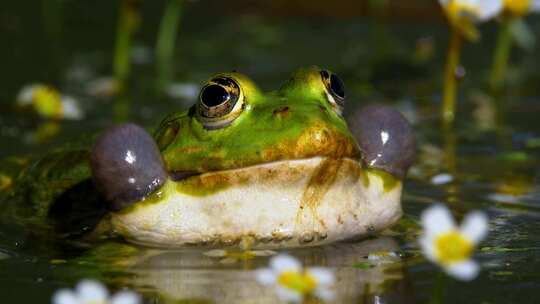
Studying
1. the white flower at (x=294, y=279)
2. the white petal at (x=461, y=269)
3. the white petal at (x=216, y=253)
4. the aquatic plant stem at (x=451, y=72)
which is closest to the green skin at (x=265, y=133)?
the white petal at (x=216, y=253)

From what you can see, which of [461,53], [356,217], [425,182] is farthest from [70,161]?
[461,53]

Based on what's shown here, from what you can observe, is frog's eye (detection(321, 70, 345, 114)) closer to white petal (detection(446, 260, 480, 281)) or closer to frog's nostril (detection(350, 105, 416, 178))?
frog's nostril (detection(350, 105, 416, 178))

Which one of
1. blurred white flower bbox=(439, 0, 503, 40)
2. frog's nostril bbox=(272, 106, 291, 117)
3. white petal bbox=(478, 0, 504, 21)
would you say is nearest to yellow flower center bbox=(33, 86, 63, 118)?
blurred white flower bbox=(439, 0, 503, 40)

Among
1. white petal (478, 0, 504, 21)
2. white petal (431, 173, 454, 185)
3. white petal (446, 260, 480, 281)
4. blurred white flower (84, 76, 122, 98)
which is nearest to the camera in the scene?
white petal (446, 260, 480, 281)

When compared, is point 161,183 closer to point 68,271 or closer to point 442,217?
point 68,271

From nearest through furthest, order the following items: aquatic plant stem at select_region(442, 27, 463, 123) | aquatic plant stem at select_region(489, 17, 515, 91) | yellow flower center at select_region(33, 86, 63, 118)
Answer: aquatic plant stem at select_region(442, 27, 463, 123) < yellow flower center at select_region(33, 86, 63, 118) < aquatic plant stem at select_region(489, 17, 515, 91)
